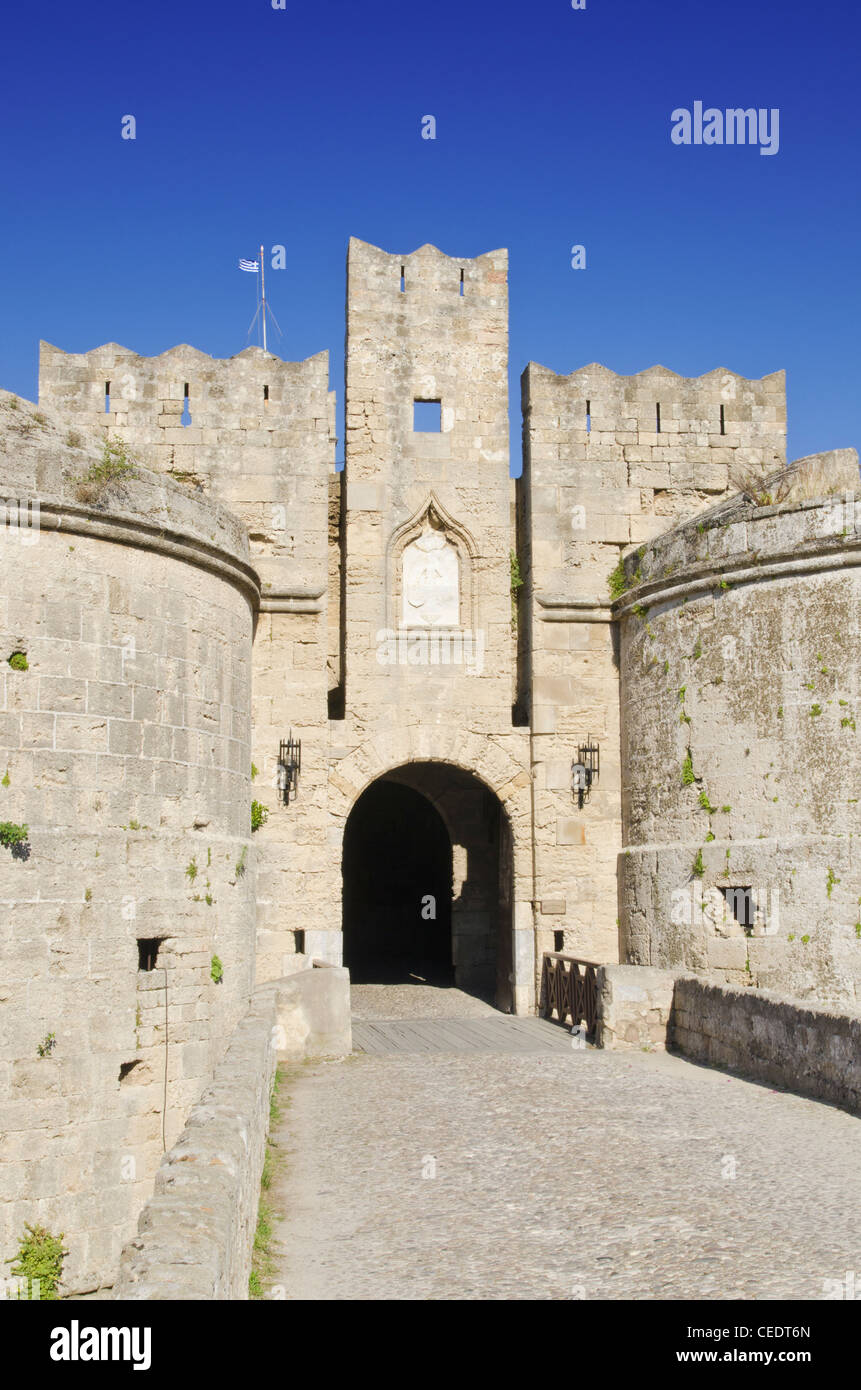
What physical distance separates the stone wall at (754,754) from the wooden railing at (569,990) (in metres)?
0.90

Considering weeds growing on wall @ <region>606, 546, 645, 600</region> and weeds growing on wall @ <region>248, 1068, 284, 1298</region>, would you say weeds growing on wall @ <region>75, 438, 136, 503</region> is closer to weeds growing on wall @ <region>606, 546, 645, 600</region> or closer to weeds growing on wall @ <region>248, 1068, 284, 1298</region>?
weeds growing on wall @ <region>248, 1068, 284, 1298</region>

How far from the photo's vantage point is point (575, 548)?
52.0ft

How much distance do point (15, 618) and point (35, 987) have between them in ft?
8.97

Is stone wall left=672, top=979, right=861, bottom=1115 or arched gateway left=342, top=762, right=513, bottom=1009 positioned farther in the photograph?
arched gateway left=342, top=762, right=513, bottom=1009

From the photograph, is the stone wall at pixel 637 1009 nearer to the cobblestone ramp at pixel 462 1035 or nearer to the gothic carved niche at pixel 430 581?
the cobblestone ramp at pixel 462 1035

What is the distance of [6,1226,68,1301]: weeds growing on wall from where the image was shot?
9.11 meters

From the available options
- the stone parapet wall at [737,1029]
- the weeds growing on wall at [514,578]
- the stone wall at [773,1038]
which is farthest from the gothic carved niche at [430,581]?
the stone wall at [773,1038]

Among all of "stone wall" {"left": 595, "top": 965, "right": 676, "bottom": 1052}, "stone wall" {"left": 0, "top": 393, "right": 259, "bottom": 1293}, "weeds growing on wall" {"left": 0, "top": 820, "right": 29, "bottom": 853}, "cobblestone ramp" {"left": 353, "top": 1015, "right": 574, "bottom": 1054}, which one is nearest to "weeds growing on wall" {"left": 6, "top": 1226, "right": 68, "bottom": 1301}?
"stone wall" {"left": 0, "top": 393, "right": 259, "bottom": 1293}

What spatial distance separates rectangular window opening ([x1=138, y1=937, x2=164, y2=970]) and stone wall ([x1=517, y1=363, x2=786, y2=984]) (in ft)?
18.5

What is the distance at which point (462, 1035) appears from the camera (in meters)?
13.6

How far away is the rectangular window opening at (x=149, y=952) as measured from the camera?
420 inches

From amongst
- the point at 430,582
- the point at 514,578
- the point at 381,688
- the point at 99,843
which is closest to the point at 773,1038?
the point at 99,843

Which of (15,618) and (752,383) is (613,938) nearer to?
(752,383)

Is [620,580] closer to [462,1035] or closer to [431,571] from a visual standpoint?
[431,571]
